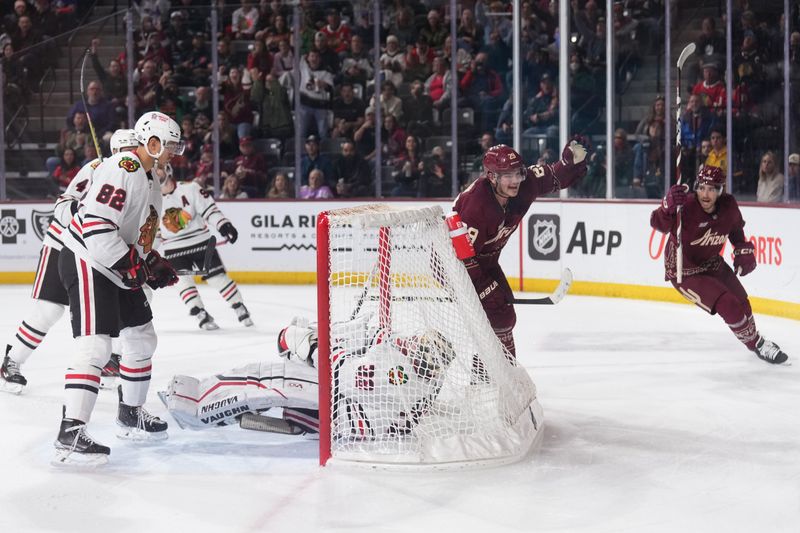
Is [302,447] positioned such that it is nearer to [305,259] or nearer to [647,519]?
[647,519]

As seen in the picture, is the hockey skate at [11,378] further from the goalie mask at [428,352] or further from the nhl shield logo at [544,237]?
the nhl shield logo at [544,237]

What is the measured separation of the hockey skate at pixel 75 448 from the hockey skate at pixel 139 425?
35 cm

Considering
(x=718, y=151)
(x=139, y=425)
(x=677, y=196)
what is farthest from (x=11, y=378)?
(x=718, y=151)

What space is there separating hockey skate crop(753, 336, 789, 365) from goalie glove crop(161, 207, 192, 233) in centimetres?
354

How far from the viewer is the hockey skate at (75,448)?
3.75 metres

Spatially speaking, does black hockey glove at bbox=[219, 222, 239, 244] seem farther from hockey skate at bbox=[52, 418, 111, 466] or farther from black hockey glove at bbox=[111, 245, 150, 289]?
hockey skate at bbox=[52, 418, 111, 466]

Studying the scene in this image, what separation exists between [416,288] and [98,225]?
1.12 m

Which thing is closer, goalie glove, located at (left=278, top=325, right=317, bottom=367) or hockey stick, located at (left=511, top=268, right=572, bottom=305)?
hockey stick, located at (left=511, top=268, right=572, bottom=305)

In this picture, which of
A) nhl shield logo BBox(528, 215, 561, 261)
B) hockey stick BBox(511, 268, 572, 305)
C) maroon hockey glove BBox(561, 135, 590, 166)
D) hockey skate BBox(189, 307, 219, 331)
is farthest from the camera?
nhl shield logo BBox(528, 215, 561, 261)

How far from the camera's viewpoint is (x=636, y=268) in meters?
8.09

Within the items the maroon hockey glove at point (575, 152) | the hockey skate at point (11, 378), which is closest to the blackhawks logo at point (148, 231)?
the hockey skate at point (11, 378)

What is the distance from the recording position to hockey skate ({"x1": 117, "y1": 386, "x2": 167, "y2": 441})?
413 centimetres

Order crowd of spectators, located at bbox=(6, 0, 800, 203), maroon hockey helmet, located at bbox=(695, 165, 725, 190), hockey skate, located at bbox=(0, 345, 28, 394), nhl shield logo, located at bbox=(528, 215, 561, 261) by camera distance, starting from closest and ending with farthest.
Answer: hockey skate, located at bbox=(0, 345, 28, 394) < maroon hockey helmet, located at bbox=(695, 165, 725, 190) < nhl shield logo, located at bbox=(528, 215, 561, 261) < crowd of spectators, located at bbox=(6, 0, 800, 203)

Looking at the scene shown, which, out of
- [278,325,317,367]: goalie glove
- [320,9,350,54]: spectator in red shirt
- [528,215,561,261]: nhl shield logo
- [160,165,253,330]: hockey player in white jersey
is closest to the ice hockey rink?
[278,325,317,367]: goalie glove
